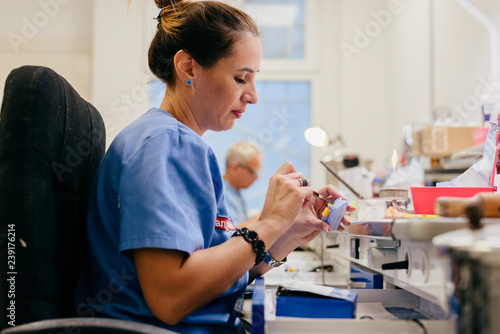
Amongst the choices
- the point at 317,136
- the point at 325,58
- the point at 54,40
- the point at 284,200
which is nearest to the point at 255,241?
the point at 284,200

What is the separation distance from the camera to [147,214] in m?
0.79

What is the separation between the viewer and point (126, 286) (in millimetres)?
872

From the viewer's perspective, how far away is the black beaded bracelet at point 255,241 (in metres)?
0.89

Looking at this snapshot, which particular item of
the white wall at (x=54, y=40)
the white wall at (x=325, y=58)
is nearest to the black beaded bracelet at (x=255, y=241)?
the white wall at (x=325, y=58)

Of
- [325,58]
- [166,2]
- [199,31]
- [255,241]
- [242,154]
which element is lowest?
[255,241]

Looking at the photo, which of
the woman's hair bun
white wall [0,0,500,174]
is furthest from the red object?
white wall [0,0,500,174]

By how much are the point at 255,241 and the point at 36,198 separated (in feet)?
1.38

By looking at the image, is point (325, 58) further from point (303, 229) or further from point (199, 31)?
point (199, 31)

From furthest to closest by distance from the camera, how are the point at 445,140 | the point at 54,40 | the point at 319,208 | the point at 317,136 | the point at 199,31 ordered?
the point at 54,40
the point at 317,136
the point at 445,140
the point at 319,208
the point at 199,31

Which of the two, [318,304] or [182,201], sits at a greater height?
[182,201]

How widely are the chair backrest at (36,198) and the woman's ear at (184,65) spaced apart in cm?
26

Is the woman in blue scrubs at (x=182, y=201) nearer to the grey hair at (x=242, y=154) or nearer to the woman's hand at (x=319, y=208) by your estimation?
the woman's hand at (x=319, y=208)

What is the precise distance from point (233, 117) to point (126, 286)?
51 centimetres

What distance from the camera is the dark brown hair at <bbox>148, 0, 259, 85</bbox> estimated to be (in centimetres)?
105
